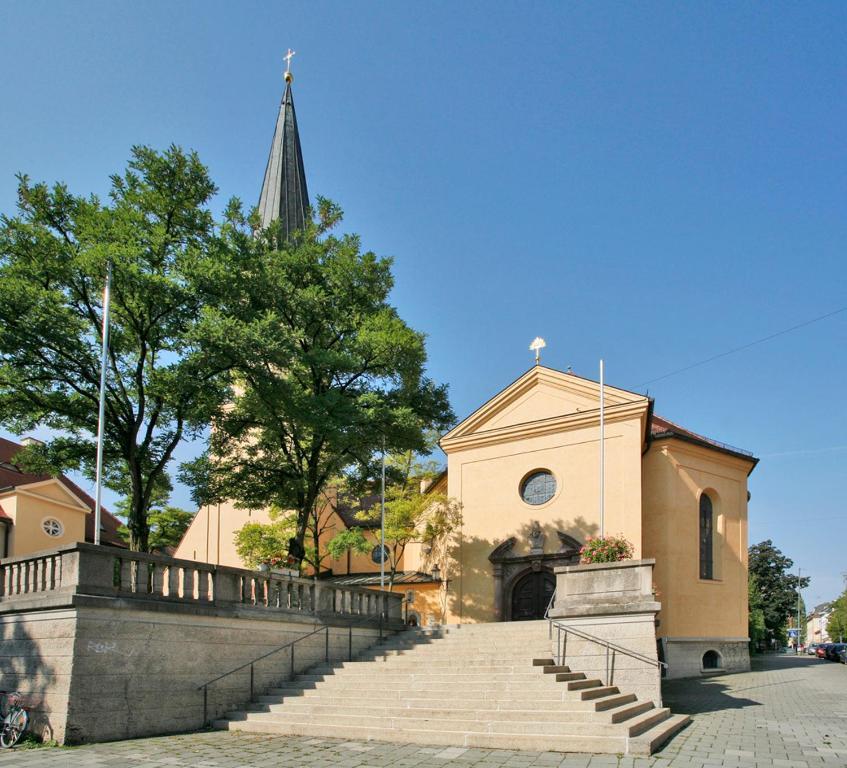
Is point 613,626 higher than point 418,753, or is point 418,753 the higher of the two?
point 613,626

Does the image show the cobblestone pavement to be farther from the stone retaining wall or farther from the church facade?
the church facade

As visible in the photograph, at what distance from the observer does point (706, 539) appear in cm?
2789

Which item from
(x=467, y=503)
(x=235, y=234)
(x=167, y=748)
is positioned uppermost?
(x=235, y=234)

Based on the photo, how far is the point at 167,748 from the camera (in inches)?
442

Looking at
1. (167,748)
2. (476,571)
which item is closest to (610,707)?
(167,748)

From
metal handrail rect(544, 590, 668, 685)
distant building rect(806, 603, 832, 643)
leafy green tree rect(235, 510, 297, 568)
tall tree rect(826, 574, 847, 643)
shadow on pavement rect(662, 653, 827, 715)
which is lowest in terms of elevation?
distant building rect(806, 603, 832, 643)

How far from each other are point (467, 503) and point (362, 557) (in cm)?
1087

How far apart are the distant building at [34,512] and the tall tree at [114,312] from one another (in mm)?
14644

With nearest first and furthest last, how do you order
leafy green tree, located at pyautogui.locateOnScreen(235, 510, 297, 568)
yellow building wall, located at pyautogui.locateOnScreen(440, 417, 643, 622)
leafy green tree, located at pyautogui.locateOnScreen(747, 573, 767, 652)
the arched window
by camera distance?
yellow building wall, located at pyautogui.locateOnScreen(440, 417, 643, 622) < the arched window < leafy green tree, located at pyautogui.locateOnScreen(235, 510, 297, 568) < leafy green tree, located at pyautogui.locateOnScreen(747, 573, 767, 652)

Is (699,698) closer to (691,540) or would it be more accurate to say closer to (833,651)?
(691,540)

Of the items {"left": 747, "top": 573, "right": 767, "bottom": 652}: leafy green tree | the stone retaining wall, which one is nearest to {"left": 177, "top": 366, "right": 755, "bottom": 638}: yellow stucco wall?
the stone retaining wall

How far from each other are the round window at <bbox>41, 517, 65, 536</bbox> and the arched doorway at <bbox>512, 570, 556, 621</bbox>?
21058 mm

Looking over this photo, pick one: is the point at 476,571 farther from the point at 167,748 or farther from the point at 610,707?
the point at 167,748

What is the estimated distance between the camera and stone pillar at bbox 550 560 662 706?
13.9m
